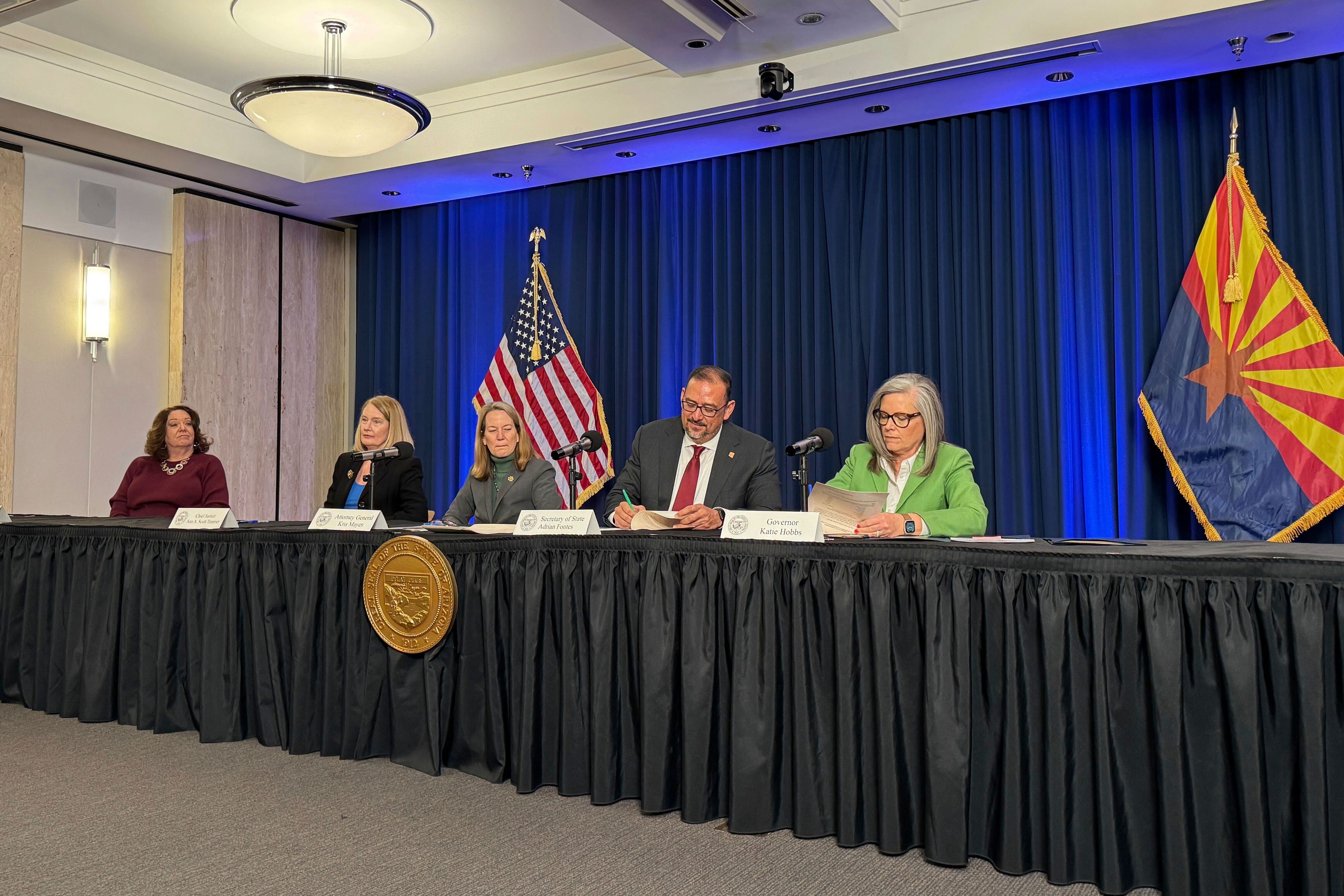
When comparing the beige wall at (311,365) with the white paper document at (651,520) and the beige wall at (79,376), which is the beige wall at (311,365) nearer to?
the beige wall at (79,376)

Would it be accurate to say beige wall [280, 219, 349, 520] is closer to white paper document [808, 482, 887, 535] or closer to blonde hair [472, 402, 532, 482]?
blonde hair [472, 402, 532, 482]

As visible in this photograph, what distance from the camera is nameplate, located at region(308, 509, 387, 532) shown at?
3.07 metres

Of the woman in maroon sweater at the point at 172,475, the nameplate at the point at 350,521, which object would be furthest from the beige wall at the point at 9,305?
the nameplate at the point at 350,521

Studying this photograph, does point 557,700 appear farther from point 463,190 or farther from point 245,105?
point 463,190

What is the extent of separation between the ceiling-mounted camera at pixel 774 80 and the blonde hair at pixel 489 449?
6.32 feet

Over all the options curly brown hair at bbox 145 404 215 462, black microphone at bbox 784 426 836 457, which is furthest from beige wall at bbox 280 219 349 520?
black microphone at bbox 784 426 836 457

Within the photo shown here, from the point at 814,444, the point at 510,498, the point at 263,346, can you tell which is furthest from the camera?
the point at 263,346

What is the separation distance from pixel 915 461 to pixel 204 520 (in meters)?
2.28

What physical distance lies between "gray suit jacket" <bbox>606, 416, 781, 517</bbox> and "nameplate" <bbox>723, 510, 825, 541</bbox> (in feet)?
3.71

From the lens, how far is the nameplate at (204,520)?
10.8 ft

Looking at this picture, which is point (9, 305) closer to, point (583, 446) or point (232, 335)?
point (232, 335)

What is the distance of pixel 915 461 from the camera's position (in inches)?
123

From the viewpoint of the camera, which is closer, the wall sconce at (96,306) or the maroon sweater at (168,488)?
the maroon sweater at (168,488)

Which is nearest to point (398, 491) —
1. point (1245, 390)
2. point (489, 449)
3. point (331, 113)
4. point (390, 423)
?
point (390, 423)
